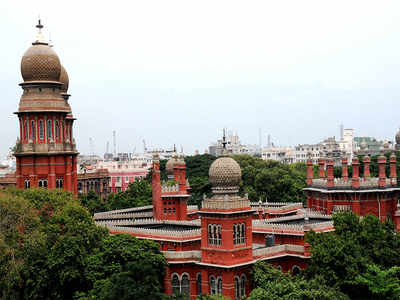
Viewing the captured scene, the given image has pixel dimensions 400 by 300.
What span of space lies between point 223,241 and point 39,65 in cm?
2613

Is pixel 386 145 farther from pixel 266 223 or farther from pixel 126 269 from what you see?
pixel 126 269

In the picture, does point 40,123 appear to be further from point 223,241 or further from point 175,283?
point 223,241

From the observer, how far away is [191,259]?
126 feet

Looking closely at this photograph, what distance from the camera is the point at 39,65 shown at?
51594mm

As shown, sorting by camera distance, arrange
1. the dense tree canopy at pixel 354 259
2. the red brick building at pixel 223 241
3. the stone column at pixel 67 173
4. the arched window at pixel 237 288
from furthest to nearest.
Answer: the stone column at pixel 67 173
the arched window at pixel 237 288
the red brick building at pixel 223 241
the dense tree canopy at pixel 354 259

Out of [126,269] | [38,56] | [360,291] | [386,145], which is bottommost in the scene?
[360,291]

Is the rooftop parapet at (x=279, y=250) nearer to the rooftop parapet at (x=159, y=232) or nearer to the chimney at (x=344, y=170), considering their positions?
the rooftop parapet at (x=159, y=232)

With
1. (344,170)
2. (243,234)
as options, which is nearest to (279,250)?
(243,234)

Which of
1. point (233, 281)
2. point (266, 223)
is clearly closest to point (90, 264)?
point (233, 281)

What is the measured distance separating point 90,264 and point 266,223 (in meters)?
14.5

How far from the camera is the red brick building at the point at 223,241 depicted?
35875 millimetres

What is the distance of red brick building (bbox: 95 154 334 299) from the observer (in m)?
35.9

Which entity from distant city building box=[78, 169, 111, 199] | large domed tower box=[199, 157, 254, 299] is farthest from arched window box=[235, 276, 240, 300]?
distant city building box=[78, 169, 111, 199]

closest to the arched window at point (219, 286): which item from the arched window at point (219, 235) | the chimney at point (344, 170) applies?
the arched window at point (219, 235)
